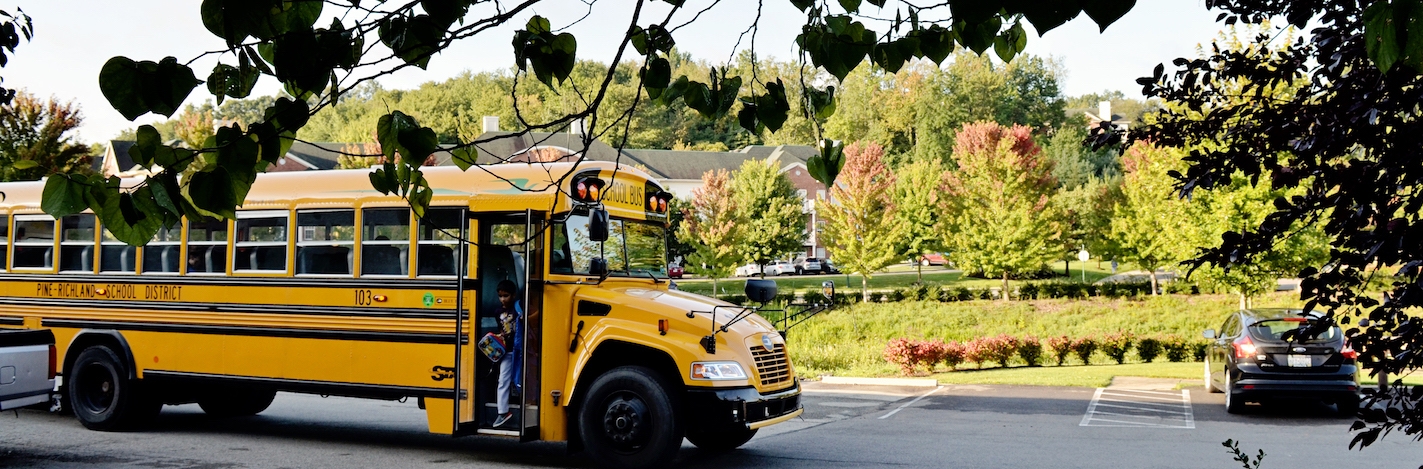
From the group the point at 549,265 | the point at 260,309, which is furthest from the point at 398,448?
the point at 549,265

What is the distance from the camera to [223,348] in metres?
11.3

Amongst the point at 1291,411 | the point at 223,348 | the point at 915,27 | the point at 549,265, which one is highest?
the point at 915,27

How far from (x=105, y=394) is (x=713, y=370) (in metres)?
6.68

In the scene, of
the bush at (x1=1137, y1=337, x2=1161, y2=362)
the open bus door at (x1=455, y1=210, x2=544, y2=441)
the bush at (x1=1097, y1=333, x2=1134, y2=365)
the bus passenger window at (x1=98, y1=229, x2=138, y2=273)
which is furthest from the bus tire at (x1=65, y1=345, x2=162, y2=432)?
the bush at (x1=1137, y1=337, x2=1161, y2=362)

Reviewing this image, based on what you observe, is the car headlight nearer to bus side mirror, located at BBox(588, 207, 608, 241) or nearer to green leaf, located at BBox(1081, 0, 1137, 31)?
bus side mirror, located at BBox(588, 207, 608, 241)

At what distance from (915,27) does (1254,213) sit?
28523 mm

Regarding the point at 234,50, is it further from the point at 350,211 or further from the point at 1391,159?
the point at 350,211

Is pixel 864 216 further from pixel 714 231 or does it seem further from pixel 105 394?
pixel 105 394

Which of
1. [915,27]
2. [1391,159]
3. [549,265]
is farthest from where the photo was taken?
[549,265]

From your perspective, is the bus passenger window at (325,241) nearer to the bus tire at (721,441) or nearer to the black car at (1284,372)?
the bus tire at (721,441)

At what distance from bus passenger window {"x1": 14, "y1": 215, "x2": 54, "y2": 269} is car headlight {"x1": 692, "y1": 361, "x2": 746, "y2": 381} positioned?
290 inches

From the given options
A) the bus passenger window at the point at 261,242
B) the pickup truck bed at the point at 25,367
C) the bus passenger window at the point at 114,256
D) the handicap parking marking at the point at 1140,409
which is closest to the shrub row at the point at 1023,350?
the handicap parking marking at the point at 1140,409

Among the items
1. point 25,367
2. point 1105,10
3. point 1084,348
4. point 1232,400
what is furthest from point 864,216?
point 1105,10

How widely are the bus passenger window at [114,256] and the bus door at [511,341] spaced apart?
412cm
